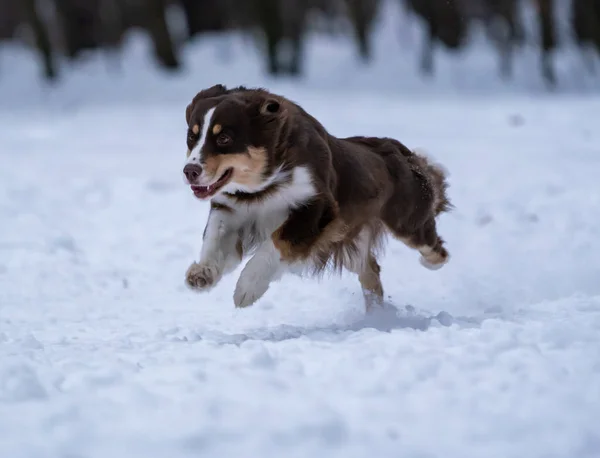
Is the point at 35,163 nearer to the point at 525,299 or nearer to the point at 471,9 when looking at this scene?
the point at 525,299

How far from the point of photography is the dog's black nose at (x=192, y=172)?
4801 mm

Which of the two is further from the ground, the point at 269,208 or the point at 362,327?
the point at 269,208

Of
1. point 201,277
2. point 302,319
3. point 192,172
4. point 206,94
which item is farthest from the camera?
point 302,319

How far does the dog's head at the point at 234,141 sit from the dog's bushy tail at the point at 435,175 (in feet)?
5.70

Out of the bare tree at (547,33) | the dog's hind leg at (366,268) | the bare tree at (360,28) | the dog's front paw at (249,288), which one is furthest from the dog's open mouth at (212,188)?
the bare tree at (360,28)

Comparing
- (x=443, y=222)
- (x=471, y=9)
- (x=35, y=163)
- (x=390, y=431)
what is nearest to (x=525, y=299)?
(x=443, y=222)

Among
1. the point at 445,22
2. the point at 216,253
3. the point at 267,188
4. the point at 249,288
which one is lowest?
the point at 249,288

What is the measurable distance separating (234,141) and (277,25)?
601 inches

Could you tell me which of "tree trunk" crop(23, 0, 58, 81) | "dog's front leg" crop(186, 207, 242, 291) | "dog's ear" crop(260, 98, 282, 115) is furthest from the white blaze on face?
"tree trunk" crop(23, 0, 58, 81)

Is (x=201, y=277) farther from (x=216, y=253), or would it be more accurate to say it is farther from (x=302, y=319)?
(x=302, y=319)

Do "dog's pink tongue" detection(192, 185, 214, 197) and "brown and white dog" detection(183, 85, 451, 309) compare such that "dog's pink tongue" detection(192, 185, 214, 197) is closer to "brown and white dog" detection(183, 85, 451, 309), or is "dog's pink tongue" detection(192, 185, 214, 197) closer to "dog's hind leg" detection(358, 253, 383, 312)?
"brown and white dog" detection(183, 85, 451, 309)

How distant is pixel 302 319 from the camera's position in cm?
591

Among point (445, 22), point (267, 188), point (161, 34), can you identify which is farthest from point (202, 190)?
point (445, 22)

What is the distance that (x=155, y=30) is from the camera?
19828 millimetres
